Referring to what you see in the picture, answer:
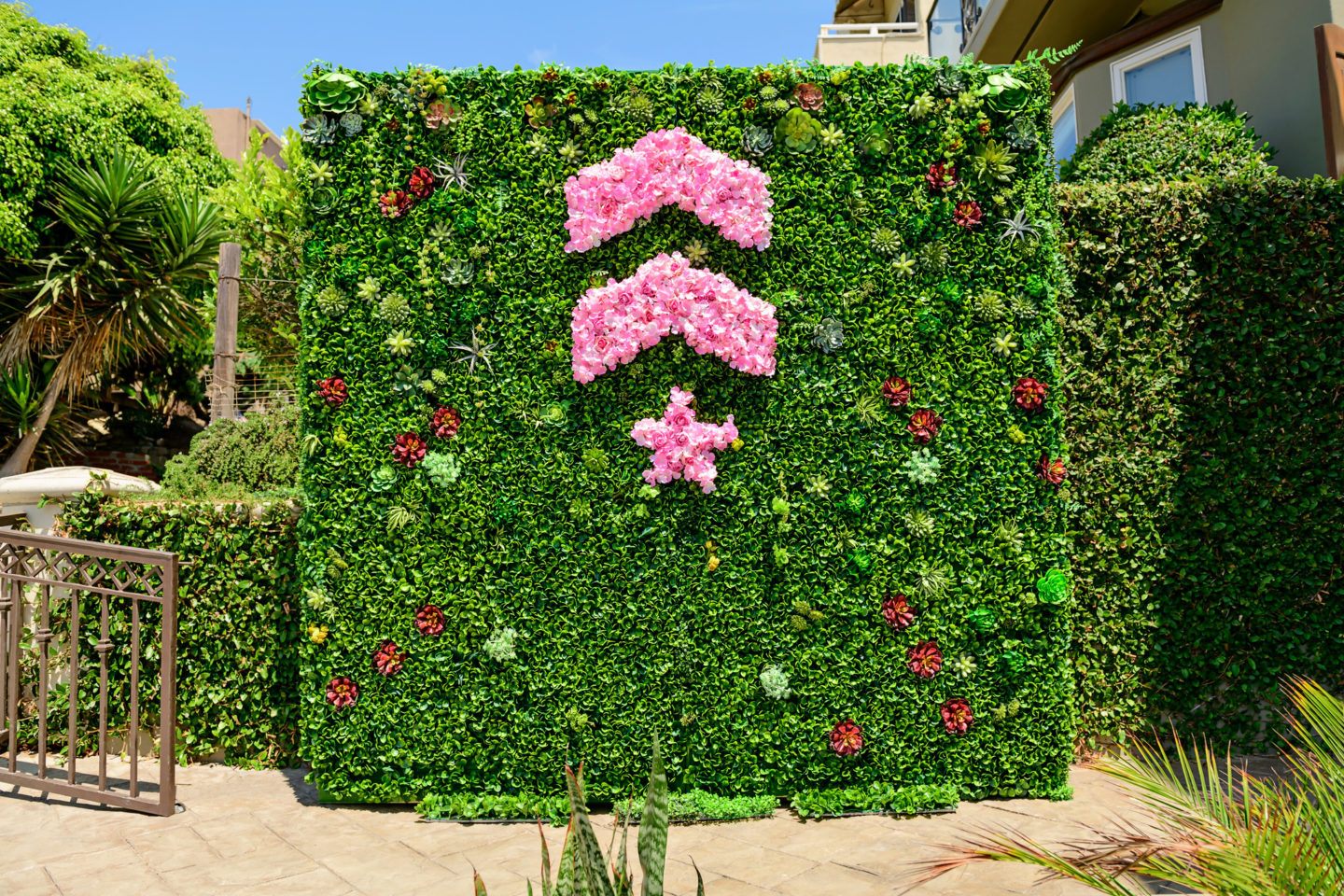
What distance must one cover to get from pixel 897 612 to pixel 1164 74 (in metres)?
7.92

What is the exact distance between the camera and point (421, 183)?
486cm

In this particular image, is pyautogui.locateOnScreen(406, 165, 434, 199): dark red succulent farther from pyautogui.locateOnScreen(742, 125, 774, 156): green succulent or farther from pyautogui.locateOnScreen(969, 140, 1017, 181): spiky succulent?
pyautogui.locateOnScreen(969, 140, 1017, 181): spiky succulent

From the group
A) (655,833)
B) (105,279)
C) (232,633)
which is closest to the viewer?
(655,833)

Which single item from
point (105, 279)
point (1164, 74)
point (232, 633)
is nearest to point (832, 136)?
point (232, 633)

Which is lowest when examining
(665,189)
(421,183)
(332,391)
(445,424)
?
(445,424)

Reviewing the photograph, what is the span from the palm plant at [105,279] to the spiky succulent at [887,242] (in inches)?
506

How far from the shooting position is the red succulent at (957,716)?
4824mm

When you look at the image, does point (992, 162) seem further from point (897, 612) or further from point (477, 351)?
point (477, 351)

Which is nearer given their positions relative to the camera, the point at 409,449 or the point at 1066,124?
the point at 409,449

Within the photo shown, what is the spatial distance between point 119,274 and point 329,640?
→ 12311mm

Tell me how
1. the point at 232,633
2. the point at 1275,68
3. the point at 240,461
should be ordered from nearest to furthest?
the point at 232,633 → the point at 1275,68 → the point at 240,461

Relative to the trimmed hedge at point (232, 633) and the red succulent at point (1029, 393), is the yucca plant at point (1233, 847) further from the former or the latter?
the trimmed hedge at point (232, 633)

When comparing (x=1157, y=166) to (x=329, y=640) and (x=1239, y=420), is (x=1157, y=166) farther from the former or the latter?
(x=329, y=640)

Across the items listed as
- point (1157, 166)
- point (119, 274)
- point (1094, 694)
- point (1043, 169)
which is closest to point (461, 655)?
point (1094, 694)
